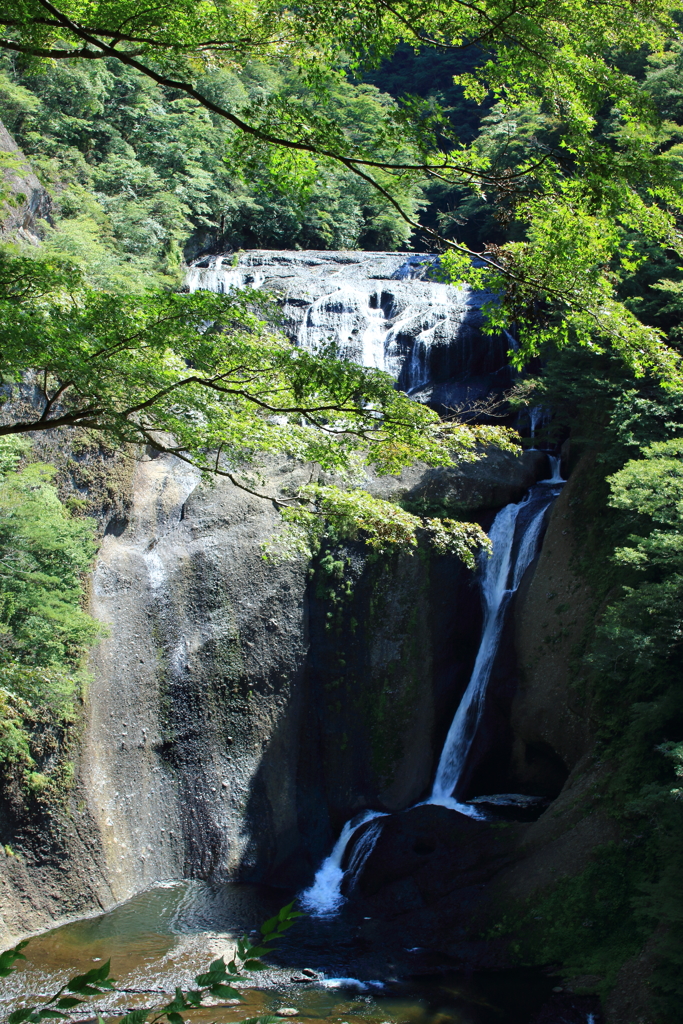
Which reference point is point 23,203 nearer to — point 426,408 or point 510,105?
point 426,408

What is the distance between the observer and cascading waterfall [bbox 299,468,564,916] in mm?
12602

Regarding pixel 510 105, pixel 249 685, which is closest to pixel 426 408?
pixel 510 105

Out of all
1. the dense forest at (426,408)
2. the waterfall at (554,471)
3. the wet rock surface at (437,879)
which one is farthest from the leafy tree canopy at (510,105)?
the waterfall at (554,471)

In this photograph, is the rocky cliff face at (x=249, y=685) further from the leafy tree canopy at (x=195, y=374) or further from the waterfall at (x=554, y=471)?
the leafy tree canopy at (x=195, y=374)

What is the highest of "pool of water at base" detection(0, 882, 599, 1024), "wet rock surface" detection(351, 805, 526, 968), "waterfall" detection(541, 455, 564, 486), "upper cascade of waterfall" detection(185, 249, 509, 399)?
"upper cascade of waterfall" detection(185, 249, 509, 399)

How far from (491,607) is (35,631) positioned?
8507 mm

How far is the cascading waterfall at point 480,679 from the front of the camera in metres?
12.6

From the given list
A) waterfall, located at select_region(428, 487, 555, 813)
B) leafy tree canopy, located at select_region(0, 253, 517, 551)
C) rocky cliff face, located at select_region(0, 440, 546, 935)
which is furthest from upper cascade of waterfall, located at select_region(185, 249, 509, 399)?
leafy tree canopy, located at select_region(0, 253, 517, 551)

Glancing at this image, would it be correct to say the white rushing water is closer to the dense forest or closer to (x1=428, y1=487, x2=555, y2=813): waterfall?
the dense forest

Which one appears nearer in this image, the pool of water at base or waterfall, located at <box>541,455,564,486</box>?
the pool of water at base

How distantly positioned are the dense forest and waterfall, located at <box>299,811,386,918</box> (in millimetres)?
3226

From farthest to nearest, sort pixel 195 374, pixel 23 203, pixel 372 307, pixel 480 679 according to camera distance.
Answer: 1. pixel 372 307
2. pixel 23 203
3. pixel 480 679
4. pixel 195 374

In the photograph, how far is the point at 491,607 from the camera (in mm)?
14562

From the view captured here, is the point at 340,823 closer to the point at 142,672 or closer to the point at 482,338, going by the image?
the point at 142,672
